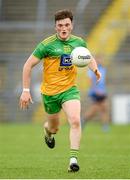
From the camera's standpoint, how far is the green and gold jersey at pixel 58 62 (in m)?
9.84

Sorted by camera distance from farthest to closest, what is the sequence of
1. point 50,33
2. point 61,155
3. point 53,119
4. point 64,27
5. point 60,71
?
1. point 50,33
2. point 61,155
3. point 53,119
4. point 60,71
5. point 64,27

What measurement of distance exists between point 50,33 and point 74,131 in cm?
1542

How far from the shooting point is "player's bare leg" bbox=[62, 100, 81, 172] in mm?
9273

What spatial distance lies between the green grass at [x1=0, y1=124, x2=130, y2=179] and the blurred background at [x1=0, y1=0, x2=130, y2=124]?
2874 mm

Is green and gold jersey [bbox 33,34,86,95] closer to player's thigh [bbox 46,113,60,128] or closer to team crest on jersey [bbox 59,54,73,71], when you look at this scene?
team crest on jersey [bbox 59,54,73,71]

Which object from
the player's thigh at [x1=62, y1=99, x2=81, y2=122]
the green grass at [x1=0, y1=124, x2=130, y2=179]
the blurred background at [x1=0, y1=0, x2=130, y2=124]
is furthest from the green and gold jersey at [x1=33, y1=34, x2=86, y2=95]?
the blurred background at [x1=0, y1=0, x2=130, y2=124]

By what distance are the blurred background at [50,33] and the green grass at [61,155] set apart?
287cm

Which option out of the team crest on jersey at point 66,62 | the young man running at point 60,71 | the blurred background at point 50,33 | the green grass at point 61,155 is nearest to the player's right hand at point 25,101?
the young man running at point 60,71

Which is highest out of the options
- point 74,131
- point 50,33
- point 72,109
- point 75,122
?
point 72,109

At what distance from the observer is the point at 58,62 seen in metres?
9.93

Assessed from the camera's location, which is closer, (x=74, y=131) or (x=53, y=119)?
(x=74, y=131)

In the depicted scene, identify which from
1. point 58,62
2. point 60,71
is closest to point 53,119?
point 60,71

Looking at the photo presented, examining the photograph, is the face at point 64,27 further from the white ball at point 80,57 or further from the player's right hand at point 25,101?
the player's right hand at point 25,101

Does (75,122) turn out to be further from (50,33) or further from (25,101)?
(50,33)
